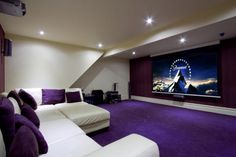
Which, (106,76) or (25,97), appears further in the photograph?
(106,76)

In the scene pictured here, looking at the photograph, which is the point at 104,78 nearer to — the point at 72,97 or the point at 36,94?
the point at 72,97

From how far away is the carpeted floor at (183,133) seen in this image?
210 centimetres

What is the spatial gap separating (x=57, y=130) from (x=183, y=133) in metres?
2.49

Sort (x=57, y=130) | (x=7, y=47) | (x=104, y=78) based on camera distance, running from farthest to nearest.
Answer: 1. (x=104, y=78)
2. (x=7, y=47)
3. (x=57, y=130)

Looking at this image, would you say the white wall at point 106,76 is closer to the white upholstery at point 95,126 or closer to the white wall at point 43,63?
the white wall at point 43,63

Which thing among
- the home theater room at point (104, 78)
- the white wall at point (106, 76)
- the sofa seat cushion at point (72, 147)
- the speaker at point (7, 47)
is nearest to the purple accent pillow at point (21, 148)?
the home theater room at point (104, 78)

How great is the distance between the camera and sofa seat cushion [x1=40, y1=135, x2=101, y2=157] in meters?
1.26

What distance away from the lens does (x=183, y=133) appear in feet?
8.99

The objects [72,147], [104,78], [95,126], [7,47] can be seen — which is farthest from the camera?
[104,78]

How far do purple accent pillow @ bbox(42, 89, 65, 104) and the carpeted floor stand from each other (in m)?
1.69

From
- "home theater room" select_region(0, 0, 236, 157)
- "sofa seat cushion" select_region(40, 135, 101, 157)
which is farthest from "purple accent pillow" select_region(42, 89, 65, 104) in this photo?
"sofa seat cushion" select_region(40, 135, 101, 157)

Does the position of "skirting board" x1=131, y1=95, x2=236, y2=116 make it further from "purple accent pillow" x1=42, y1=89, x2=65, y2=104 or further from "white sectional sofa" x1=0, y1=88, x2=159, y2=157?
"purple accent pillow" x1=42, y1=89, x2=65, y2=104

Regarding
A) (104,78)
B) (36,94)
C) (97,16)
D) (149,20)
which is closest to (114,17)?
(97,16)

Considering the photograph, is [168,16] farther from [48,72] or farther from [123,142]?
[48,72]
